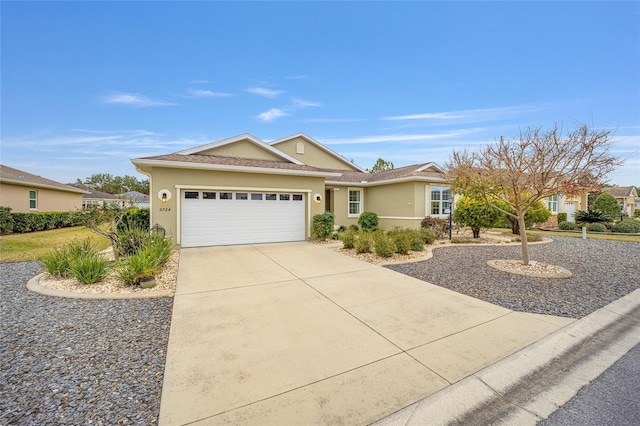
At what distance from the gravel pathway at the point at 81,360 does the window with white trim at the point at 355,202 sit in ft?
46.4

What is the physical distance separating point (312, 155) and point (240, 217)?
406 inches

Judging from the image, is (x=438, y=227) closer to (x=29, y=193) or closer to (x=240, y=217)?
(x=240, y=217)

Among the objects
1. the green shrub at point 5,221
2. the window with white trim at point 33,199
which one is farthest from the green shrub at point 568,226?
the window with white trim at point 33,199

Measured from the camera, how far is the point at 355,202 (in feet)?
60.0

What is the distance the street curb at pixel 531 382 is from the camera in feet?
7.59

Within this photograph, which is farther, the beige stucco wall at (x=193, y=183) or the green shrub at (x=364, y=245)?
the beige stucco wall at (x=193, y=183)

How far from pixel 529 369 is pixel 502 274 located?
15.1 feet

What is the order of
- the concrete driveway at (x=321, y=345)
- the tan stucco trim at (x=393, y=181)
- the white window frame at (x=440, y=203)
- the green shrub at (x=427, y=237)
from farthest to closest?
the white window frame at (x=440, y=203)
the tan stucco trim at (x=393, y=181)
the green shrub at (x=427, y=237)
the concrete driveway at (x=321, y=345)

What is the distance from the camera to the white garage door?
10695 mm

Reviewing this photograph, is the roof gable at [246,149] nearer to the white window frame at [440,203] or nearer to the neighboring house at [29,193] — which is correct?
the white window frame at [440,203]

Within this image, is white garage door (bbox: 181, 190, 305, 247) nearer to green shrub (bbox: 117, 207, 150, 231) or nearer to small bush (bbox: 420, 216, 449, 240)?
green shrub (bbox: 117, 207, 150, 231)

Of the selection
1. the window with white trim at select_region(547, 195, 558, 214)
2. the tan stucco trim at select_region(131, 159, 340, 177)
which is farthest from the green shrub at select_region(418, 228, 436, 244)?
the window with white trim at select_region(547, 195, 558, 214)

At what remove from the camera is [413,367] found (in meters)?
2.98

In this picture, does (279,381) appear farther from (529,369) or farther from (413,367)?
(529,369)
